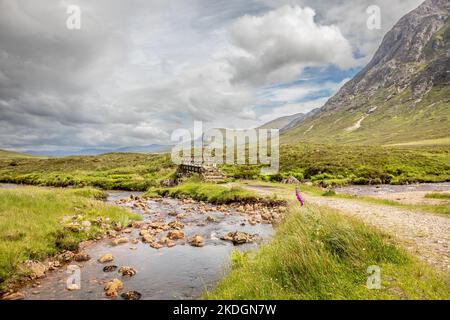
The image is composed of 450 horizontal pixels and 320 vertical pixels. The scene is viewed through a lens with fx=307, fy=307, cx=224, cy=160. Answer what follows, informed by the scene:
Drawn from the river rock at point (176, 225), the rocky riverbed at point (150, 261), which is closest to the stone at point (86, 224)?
the rocky riverbed at point (150, 261)

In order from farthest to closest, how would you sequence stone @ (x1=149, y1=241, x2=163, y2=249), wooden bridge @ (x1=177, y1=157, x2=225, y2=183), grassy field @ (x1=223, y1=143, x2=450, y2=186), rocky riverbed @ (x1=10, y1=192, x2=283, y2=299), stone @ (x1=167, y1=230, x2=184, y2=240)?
grassy field @ (x1=223, y1=143, x2=450, y2=186) < wooden bridge @ (x1=177, y1=157, x2=225, y2=183) < stone @ (x1=167, y1=230, x2=184, y2=240) < stone @ (x1=149, y1=241, x2=163, y2=249) < rocky riverbed @ (x1=10, y1=192, x2=283, y2=299)

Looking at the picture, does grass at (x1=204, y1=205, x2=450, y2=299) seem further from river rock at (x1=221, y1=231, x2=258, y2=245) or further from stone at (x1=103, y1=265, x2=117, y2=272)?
river rock at (x1=221, y1=231, x2=258, y2=245)

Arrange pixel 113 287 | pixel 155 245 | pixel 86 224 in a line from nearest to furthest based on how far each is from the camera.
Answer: pixel 113 287 < pixel 155 245 < pixel 86 224

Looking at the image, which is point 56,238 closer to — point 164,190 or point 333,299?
point 333,299

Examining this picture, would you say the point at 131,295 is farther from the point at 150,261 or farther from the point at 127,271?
Answer: the point at 150,261

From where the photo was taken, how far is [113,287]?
9.77 metres

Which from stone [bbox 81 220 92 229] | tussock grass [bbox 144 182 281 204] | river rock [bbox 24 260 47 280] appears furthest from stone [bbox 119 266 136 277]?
tussock grass [bbox 144 182 281 204]

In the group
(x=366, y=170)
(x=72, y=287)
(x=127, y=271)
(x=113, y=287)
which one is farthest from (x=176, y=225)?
(x=366, y=170)

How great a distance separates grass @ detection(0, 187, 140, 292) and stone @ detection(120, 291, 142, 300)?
4026mm

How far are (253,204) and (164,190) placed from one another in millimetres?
16645

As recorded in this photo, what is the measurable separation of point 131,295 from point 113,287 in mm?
799

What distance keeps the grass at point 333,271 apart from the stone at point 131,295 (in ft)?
8.29

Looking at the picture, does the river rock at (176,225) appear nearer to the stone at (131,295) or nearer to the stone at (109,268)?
the stone at (109,268)

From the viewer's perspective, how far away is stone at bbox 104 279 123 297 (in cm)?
953
